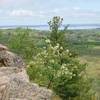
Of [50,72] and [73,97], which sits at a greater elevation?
[50,72]

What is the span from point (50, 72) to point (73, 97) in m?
15.4

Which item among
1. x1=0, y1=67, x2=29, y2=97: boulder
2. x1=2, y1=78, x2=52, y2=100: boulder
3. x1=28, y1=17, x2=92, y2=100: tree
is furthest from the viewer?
x1=28, y1=17, x2=92, y2=100: tree

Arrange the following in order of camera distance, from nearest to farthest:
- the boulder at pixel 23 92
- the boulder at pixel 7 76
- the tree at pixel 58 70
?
1. the boulder at pixel 23 92
2. the boulder at pixel 7 76
3. the tree at pixel 58 70

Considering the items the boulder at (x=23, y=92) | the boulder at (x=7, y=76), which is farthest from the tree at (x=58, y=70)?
the boulder at (x=23, y=92)

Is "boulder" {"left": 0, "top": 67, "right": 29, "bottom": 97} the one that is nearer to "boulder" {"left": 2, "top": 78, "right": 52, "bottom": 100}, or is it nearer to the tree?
"boulder" {"left": 2, "top": 78, "right": 52, "bottom": 100}

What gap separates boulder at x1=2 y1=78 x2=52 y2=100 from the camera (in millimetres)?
16359

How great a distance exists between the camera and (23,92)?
1673cm

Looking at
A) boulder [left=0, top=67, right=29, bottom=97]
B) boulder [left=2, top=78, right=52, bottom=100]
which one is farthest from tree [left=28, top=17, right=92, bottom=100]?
boulder [left=2, top=78, right=52, bottom=100]

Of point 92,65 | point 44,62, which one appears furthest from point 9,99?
point 92,65

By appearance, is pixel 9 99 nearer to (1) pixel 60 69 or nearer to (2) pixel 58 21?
(1) pixel 60 69

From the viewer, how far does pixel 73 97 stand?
146 feet

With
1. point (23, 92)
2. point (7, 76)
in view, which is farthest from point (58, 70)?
point (23, 92)

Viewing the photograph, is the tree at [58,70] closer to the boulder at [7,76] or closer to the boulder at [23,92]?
the boulder at [7,76]

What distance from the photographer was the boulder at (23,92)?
16.4 m
